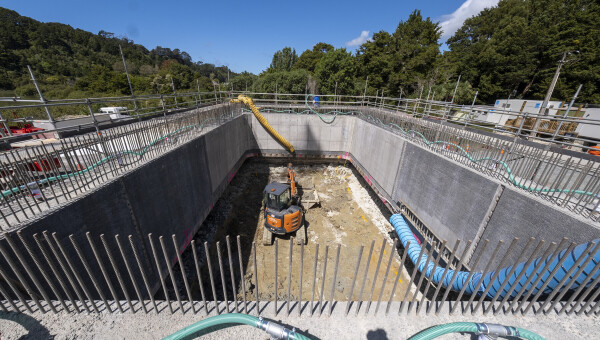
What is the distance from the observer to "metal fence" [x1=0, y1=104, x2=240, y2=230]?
4441 millimetres

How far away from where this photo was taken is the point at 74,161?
5480 millimetres

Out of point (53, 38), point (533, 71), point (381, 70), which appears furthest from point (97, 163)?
point (53, 38)

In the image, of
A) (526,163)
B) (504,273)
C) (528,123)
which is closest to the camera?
(504,273)

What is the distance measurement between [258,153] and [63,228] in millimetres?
16299

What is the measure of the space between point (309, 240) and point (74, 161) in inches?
340

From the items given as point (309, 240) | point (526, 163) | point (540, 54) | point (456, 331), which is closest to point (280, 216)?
point (309, 240)

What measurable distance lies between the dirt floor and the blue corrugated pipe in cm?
124

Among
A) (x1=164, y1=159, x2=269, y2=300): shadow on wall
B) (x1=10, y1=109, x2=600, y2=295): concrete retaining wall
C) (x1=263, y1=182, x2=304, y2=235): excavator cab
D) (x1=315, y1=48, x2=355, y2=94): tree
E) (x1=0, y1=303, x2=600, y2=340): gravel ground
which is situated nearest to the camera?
(x1=0, y1=303, x2=600, y2=340): gravel ground

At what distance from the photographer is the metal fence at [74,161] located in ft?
14.6

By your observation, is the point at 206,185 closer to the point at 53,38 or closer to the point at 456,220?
the point at 456,220

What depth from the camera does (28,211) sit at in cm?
451

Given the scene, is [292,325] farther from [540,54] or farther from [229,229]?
[540,54]

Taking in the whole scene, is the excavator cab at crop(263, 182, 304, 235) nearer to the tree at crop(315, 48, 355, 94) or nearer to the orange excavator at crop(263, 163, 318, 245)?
the orange excavator at crop(263, 163, 318, 245)

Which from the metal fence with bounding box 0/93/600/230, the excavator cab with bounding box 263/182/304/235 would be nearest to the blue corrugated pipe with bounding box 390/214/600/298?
the metal fence with bounding box 0/93/600/230
